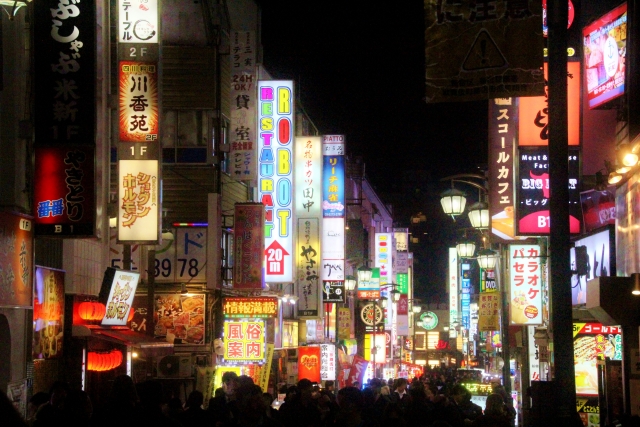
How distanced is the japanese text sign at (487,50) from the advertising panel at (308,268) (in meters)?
21.6

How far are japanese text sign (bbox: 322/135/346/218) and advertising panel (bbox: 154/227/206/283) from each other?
26.2 feet

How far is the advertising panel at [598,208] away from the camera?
20.2m

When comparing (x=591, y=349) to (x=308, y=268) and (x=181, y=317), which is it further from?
(x=181, y=317)

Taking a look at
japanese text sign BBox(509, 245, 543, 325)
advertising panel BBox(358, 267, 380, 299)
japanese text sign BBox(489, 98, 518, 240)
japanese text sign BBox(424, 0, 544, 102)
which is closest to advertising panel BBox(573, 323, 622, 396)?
japanese text sign BBox(509, 245, 543, 325)

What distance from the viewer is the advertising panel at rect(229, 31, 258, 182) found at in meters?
27.6

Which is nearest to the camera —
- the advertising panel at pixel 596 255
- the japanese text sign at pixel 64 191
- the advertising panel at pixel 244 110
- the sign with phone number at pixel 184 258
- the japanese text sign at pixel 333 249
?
the japanese text sign at pixel 64 191

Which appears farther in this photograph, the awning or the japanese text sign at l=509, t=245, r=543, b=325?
the japanese text sign at l=509, t=245, r=543, b=325

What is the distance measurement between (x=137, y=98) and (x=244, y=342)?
9.37 m

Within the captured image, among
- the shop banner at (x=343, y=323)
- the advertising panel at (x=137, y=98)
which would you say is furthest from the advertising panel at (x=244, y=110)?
the shop banner at (x=343, y=323)

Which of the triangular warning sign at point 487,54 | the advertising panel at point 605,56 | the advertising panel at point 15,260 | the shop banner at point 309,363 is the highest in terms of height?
the advertising panel at point 605,56

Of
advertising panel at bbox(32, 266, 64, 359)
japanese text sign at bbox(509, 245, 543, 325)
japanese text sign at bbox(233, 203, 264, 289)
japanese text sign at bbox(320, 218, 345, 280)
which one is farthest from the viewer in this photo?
japanese text sign at bbox(320, 218, 345, 280)

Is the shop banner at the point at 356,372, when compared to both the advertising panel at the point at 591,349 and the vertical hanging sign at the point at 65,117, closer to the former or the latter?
the advertising panel at the point at 591,349

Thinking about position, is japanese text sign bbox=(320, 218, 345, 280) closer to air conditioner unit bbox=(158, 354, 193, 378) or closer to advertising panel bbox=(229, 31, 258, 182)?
advertising panel bbox=(229, 31, 258, 182)

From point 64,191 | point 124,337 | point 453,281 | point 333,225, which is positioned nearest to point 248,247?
point 124,337
